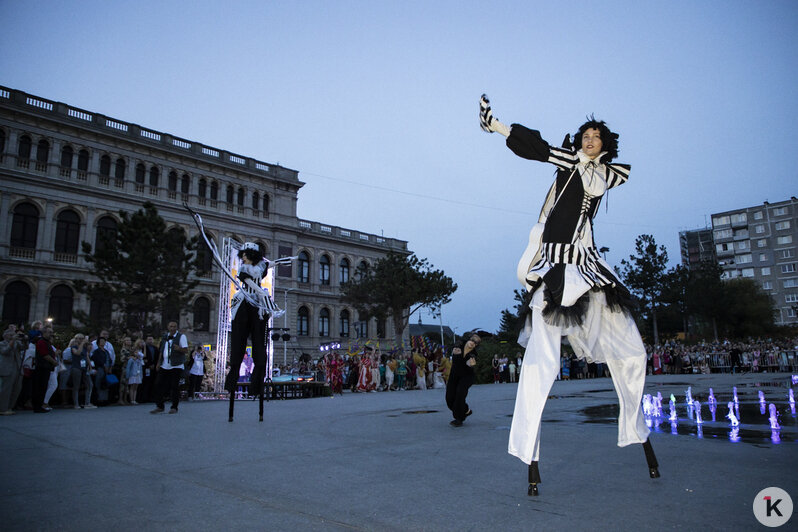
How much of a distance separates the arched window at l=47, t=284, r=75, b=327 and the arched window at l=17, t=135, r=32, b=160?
9.08 m

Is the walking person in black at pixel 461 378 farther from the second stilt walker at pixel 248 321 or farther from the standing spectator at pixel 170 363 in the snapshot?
the standing spectator at pixel 170 363

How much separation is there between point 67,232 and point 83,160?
17.8 ft

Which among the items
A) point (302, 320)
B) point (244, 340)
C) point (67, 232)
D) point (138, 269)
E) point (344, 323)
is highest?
point (67, 232)

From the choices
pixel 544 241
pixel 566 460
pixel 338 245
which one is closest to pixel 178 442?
pixel 566 460

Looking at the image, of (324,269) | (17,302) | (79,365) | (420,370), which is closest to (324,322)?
(324,269)

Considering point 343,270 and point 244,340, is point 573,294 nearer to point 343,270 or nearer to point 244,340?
point 244,340

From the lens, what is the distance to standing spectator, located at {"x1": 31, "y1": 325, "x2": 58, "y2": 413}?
10.4 metres

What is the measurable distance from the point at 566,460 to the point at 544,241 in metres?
1.62

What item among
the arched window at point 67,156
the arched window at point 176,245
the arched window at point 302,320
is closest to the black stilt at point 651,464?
the arched window at point 176,245

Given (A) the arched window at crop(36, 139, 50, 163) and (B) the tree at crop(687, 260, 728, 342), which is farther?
(B) the tree at crop(687, 260, 728, 342)

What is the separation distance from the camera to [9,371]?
384 inches

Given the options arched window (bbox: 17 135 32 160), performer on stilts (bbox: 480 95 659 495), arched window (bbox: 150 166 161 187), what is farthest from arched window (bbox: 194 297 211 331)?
performer on stilts (bbox: 480 95 659 495)

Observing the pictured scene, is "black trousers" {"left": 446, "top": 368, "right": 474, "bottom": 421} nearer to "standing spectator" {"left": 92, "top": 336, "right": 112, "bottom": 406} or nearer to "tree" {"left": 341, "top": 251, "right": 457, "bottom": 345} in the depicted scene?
"standing spectator" {"left": 92, "top": 336, "right": 112, "bottom": 406}

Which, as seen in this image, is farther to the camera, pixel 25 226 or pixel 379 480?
pixel 25 226
